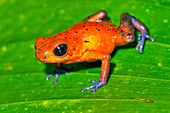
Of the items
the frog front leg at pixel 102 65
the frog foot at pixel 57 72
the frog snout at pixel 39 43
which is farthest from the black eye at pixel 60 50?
the frog foot at pixel 57 72

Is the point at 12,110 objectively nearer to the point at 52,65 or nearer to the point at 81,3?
the point at 52,65

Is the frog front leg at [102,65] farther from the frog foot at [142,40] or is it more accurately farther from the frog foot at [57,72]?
the frog foot at [142,40]

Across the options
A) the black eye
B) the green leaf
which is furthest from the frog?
the green leaf

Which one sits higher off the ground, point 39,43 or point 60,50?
point 39,43

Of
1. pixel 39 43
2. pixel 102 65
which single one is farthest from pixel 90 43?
pixel 39 43

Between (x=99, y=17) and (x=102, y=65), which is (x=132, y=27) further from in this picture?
(x=102, y=65)

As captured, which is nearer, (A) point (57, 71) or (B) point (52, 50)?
(B) point (52, 50)

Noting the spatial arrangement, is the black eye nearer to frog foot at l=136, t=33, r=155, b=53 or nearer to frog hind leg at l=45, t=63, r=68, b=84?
frog hind leg at l=45, t=63, r=68, b=84

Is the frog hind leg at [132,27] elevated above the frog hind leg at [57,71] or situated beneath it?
elevated above
